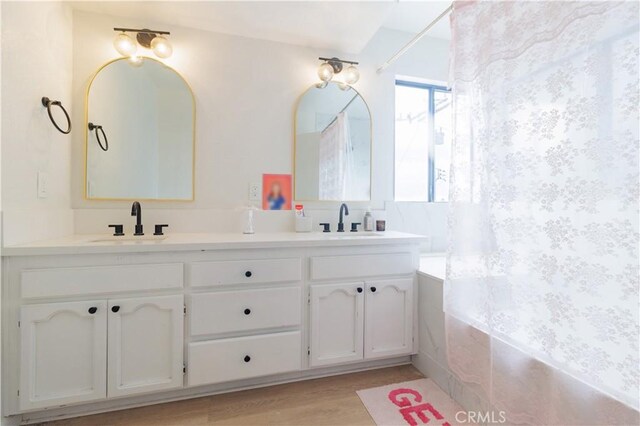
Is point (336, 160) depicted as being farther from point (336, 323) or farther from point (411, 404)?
point (411, 404)

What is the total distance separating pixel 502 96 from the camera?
43.6 inches

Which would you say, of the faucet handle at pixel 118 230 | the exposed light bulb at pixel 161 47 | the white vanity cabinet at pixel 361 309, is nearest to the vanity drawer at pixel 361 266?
the white vanity cabinet at pixel 361 309

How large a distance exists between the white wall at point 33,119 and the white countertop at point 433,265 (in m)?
2.05

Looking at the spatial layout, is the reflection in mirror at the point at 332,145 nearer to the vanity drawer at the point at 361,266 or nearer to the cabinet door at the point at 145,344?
the vanity drawer at the point at 361,266

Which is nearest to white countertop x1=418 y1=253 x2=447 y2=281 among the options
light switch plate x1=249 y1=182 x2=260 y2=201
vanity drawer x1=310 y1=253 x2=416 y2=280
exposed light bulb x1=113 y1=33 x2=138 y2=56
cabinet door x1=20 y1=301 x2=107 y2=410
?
vanity drawer x1=310 y1=253 x2=416 y2=280

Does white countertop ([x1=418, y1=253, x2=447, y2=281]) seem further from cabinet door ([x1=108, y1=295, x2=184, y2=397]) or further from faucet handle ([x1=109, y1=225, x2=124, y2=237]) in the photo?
faucet handle ([x1=109, y1=225, x2=124, y2=237])

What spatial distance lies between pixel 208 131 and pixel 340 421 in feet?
6.00

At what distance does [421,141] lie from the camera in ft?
8.07

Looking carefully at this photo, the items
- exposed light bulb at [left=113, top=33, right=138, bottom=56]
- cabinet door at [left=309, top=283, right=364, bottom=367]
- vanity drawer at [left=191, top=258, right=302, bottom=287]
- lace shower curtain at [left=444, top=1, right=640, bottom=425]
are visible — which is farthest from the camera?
exposed light bulb at [left=113, top=33, right=138, bottom=56]

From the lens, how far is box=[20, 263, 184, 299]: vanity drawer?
1224mm

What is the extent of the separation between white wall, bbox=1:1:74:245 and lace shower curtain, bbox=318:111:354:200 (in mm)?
1532

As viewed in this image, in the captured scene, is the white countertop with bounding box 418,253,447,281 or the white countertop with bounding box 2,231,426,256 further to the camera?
the white countertop with bounding box 418,253,447,281

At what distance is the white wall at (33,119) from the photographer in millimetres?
1206

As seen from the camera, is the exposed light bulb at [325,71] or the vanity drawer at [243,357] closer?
the vanity drawer at [243,357]
